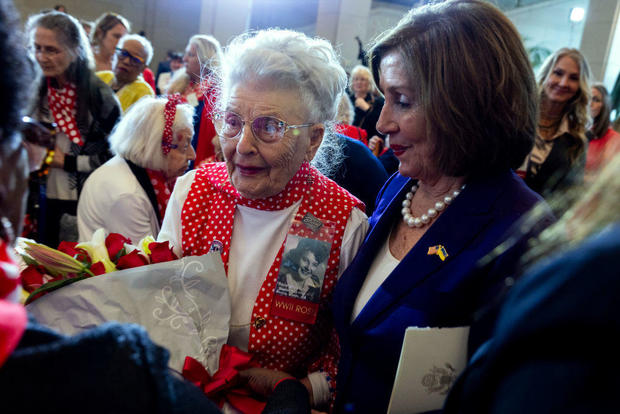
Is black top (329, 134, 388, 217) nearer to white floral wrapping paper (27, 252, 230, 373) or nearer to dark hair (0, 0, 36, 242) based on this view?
white floral wrapping paper (27, 252, 230, 373)

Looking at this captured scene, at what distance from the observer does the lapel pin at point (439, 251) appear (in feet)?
4.55

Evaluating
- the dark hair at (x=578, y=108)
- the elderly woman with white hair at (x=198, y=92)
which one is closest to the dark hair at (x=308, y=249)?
the elderly woman with white hair at (x=198, y=92)

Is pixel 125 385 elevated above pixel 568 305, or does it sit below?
below

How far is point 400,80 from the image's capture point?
5.07 ft

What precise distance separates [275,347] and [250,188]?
1.79 feet

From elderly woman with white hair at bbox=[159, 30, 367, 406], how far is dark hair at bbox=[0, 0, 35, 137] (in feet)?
3.29

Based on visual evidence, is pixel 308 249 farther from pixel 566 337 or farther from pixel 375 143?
pixel 375 143

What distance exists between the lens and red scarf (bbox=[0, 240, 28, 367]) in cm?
57

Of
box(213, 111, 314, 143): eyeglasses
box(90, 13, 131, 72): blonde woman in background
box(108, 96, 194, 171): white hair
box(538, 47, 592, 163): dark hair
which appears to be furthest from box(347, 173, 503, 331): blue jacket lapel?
box(90, 13, 131, 72): blonde woman in background

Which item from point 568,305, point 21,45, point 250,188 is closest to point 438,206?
point 250,188

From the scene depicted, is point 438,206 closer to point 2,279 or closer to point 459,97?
point 459,97

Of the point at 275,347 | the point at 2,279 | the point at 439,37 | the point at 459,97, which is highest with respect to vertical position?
the point at 439,37

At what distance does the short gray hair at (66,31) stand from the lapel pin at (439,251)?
2855mm

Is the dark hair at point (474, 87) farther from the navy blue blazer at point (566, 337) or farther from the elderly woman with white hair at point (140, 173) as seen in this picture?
the elderly woman with white hair at point (140, 173)
